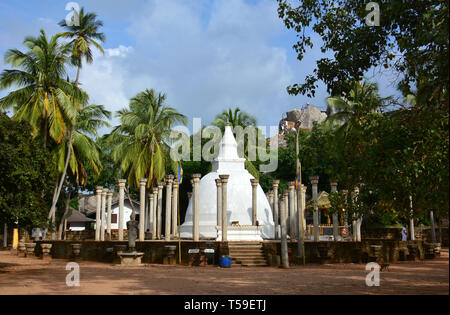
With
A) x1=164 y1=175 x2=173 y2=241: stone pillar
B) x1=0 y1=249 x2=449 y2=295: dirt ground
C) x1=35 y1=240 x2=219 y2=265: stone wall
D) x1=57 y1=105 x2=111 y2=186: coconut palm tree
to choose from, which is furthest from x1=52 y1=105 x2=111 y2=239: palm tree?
x1=0 y1=249 x2=449 y2=295: dirt ground

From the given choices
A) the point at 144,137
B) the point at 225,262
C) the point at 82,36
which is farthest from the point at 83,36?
the point at 225,262

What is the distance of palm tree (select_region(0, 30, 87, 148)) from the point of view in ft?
81.7

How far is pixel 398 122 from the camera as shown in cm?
934

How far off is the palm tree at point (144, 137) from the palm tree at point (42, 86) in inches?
225

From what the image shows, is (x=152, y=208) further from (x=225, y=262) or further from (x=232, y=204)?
(x=225, y=262)

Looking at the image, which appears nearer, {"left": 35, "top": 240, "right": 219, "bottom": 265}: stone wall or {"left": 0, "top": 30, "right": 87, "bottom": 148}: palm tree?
{"left": 35, "top": 240, "right": 219, "bottom": 265}: stone wall

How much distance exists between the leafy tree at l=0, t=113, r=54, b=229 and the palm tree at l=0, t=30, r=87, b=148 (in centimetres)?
762

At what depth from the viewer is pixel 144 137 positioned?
104ft

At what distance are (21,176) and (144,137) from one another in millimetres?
16080

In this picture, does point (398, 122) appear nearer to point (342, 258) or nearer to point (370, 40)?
point (370, 40)

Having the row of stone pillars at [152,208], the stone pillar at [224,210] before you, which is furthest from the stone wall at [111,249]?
the row of stone pillars at [152,208]

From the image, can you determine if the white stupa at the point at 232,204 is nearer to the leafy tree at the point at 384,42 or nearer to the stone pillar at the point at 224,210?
the stone pillar at the point at 224,210

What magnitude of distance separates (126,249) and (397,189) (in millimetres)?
14946

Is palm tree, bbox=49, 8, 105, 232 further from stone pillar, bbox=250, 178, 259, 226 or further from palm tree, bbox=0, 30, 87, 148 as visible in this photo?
stone pillar, bbox=250, 178, 259, 226
